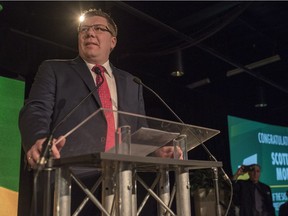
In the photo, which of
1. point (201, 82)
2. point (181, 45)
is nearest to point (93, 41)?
point (181, 45)

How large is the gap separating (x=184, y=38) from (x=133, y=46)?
0.70 metres

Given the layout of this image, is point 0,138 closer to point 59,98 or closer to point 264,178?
point 59,98

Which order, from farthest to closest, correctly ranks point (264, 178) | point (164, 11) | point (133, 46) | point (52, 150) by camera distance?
point (264, 178) < point (133, 46) < point (164, 11) < point (52, 150)

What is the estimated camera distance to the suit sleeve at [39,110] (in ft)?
3.98

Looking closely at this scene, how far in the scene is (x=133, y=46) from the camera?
184 inches

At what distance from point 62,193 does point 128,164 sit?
8.0 inches

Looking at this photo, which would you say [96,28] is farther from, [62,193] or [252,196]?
[252,196]

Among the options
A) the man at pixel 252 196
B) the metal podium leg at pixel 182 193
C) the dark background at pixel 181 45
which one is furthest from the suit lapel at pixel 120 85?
the man at pixel 252 196

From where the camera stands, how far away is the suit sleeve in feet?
3.98

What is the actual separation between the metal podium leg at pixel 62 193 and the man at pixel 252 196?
4.16m

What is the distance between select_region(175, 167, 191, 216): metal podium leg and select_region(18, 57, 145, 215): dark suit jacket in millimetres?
226

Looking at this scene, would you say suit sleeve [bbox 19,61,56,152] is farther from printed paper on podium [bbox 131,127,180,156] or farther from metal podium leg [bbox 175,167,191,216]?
metal podium leg [bbox 175,167,191,216]

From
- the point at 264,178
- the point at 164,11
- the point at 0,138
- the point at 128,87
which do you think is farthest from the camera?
the point at 264,178

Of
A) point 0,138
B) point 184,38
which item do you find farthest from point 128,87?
point 184,38
